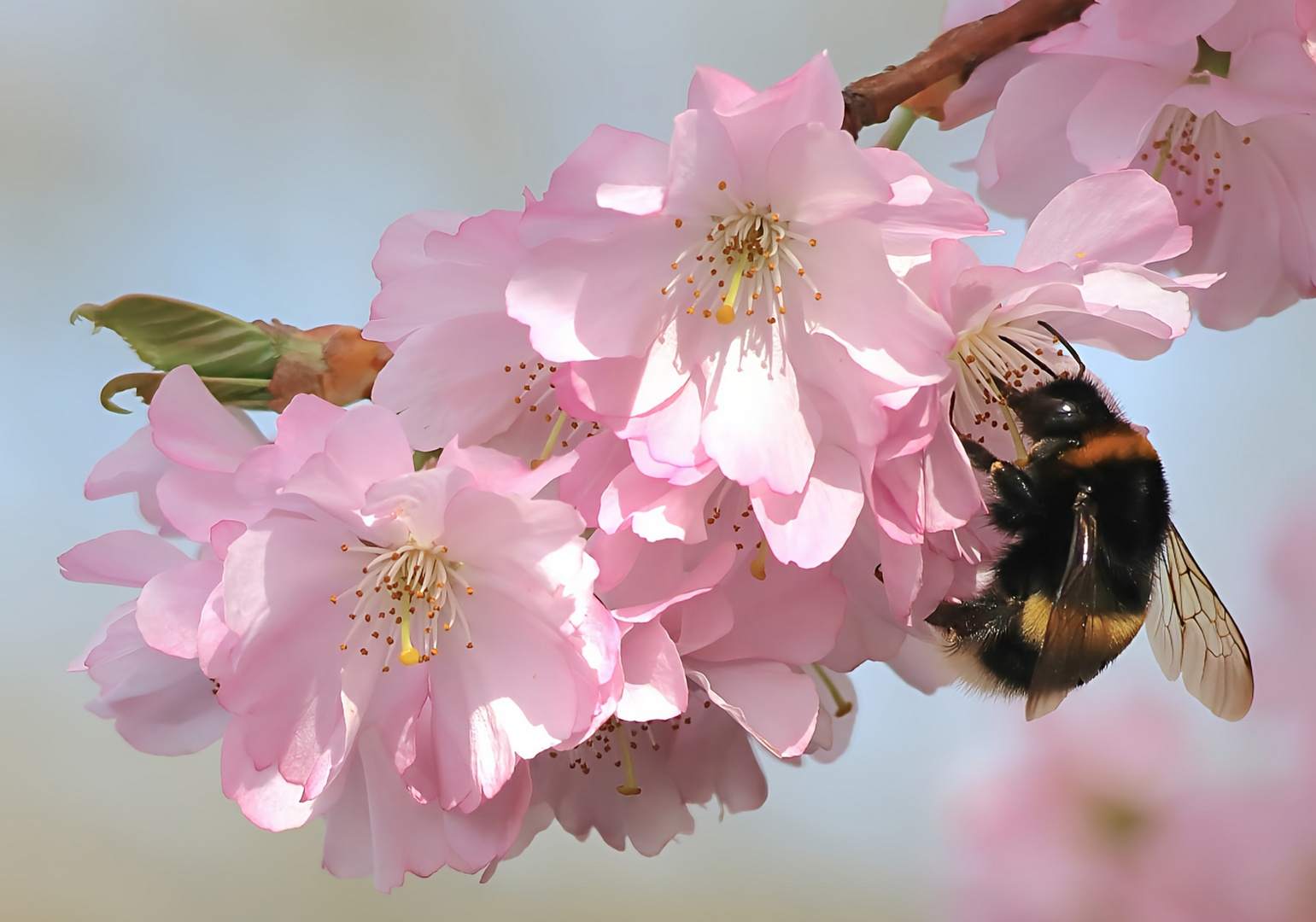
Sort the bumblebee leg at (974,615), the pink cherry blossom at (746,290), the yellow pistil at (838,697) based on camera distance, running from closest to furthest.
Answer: the pink cherry blossom at (746,290) → the bumblebee leg at (974,615) → the yellow pistil at (838,697)

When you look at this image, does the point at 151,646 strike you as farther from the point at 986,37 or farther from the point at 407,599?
the point at 986,37

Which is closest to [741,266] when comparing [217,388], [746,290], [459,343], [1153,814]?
[746,290]

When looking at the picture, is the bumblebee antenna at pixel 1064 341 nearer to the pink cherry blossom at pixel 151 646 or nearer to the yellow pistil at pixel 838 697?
the yellow pistil at pixel 838 697

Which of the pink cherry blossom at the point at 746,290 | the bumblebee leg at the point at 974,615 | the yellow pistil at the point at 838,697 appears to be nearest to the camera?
the pink cherry blossom at the point at 746,290

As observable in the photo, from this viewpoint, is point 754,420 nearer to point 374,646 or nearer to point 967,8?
point 374,646

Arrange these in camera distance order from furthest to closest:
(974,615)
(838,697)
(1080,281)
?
(838,697)
(974,615)
(1080,281)

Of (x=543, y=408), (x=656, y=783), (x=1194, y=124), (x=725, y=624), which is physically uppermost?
(x=1194, y=124)

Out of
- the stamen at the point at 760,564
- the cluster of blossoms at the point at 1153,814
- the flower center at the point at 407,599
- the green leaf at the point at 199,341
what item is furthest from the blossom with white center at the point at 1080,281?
the cluster of blossoms at the point at 1153,814

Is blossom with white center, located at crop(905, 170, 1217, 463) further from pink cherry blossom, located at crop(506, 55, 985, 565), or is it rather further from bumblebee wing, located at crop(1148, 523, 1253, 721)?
bumblebee wing, located at crop(1148, 523, 1253, 721)
